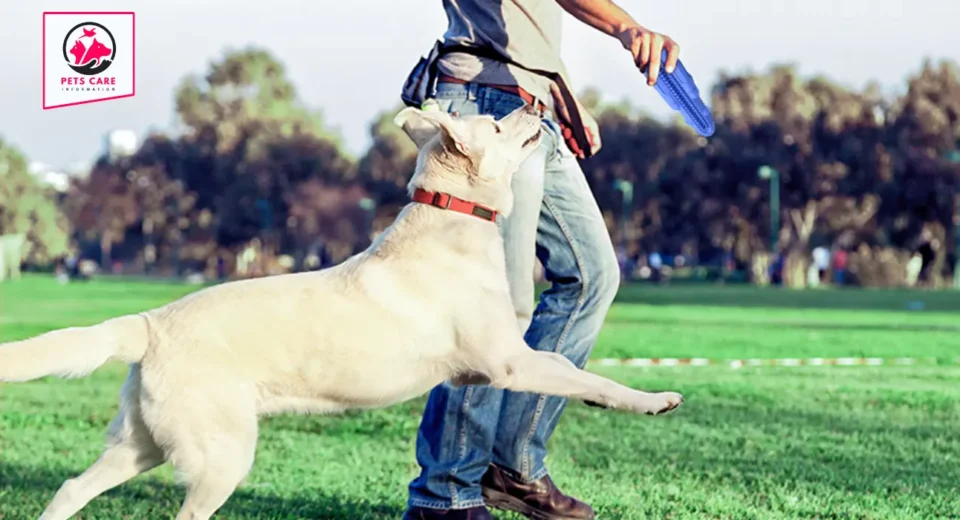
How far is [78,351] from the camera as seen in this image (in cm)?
445

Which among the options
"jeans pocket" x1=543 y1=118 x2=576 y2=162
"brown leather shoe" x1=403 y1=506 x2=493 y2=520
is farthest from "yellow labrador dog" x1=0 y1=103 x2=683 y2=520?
"brown leather shoe" x1=403 y1=506 x2=493 y2=520

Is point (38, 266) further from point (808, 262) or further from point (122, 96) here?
point (122, 96)

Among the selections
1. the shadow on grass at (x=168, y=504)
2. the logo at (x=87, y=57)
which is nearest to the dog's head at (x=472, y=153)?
the shadow on grass at (x=168, y=504)

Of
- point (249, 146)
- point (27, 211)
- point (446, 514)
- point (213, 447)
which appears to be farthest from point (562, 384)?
point (27, 211)

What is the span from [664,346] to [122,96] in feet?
31.9

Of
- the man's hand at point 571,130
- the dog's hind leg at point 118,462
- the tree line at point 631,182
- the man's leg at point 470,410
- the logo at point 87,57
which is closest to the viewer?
the dog's hind leg at point 118,462

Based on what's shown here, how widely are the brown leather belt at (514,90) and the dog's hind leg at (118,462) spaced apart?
1739 mm

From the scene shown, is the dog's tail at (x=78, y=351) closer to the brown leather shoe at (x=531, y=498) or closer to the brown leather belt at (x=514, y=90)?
the brown leather belt at (x=514, y=90)

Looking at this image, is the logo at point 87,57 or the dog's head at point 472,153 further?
the logo at point 87,57

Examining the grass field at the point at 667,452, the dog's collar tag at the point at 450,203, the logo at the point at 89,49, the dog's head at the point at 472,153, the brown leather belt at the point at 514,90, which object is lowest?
the grass field at the point at 667,452

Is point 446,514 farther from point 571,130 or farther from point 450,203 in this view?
point 571,130

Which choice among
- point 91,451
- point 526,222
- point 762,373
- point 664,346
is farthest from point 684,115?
point 664,346

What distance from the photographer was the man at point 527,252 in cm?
534

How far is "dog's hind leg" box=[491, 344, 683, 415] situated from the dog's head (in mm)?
615
